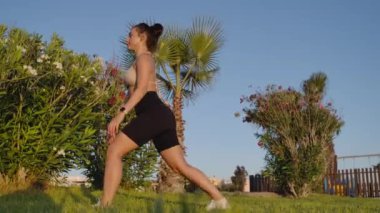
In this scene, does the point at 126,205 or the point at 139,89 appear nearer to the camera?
the point at 139,89

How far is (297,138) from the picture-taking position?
50.5ft

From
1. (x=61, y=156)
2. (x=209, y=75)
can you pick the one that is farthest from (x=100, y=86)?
(x=209, y=75)

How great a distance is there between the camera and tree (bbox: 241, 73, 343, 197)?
48.9 feet

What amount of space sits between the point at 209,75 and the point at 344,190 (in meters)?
7.71

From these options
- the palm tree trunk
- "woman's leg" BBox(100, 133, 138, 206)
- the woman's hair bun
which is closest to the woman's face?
the woman's hair bun

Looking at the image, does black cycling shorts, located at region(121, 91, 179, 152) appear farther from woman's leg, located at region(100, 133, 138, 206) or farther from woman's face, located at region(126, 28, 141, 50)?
woman's face, located at region(126, 28, 141, 50)

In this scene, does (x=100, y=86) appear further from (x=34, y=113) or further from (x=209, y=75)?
(x=209, y=75)

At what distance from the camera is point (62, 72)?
926 cm

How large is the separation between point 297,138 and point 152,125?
11019 mm

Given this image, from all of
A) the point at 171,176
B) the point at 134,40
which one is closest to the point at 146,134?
the point at 134,40

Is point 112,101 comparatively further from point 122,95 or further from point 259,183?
point 259,183

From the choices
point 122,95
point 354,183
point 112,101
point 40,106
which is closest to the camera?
point 40,106

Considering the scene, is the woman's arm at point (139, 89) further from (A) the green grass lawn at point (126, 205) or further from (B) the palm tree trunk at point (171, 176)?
(B) the palm tree trunk at point (171, 176)

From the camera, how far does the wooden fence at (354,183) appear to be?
19.9m
